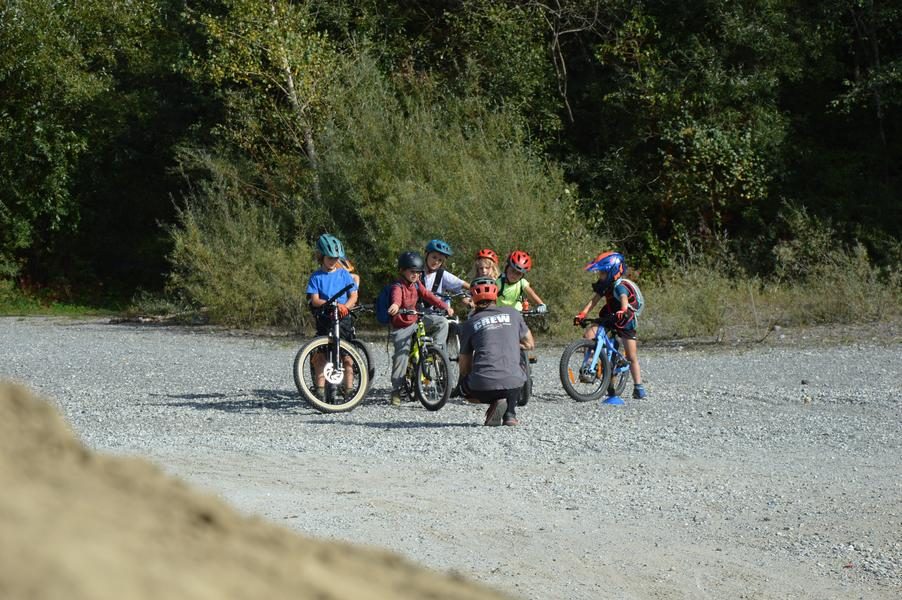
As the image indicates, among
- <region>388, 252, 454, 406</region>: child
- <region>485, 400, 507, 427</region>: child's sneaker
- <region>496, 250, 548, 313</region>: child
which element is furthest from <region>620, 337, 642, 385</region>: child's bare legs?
<region>485, 400, 507, 427</region>: child's sneaker

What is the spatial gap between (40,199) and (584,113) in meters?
16.3

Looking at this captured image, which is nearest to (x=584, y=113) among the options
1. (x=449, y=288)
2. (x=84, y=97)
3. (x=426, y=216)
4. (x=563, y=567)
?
Result: (x=426, y=216)

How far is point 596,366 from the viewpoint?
506 inches

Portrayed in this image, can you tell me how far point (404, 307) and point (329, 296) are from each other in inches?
32.0

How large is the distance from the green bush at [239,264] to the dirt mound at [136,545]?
22007 mm

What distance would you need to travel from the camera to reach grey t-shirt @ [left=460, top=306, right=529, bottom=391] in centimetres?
1059

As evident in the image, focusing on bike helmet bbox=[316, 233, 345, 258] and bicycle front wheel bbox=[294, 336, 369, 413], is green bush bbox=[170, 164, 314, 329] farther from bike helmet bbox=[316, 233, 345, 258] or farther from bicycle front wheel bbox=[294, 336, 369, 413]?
bicycle front wheel bbox=[294, 336, 369, 413]

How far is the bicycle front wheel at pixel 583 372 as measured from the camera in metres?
12.7

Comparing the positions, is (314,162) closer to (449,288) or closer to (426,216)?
(426,216)

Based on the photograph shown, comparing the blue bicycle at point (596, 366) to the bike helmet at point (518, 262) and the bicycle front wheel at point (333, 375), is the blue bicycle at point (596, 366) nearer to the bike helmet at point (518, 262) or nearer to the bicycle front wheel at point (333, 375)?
the bike helmet at point (518, 262)

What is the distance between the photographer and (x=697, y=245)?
2875 cm

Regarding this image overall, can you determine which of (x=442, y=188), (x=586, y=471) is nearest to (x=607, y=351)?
(x=586, y=471)

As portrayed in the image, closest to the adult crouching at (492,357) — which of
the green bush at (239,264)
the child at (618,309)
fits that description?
the child at (618,309)

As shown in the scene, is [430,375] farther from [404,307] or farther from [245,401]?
[245,401]
